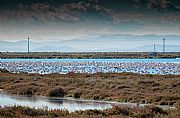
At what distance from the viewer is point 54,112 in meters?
22.4

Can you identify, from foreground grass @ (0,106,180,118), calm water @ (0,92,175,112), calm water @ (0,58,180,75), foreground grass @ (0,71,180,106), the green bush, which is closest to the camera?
foreground grass @ (0,106,180,118)

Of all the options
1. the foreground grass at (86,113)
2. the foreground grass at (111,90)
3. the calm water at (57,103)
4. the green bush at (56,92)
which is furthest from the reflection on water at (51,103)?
the foreground grass at (86,113)

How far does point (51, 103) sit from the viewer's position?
33.3 metres

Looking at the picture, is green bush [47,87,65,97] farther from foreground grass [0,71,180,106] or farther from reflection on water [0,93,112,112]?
reflection on water [0,93,112,112]

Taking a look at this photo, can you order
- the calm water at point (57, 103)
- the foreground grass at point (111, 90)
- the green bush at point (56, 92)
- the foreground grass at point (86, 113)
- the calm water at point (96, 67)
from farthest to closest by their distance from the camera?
the calm water at point (96, 67) < the green bush at point (56, 92) < the foreground grass at point (111, 90) < the calm water at point (57, 103) < the foreground grass at point (86, 113)

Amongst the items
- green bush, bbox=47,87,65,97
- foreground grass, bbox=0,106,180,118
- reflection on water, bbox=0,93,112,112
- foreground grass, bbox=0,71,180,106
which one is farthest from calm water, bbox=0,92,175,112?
foreground grass, bbox=0,106,180,118

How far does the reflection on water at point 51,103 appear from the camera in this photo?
101 feet

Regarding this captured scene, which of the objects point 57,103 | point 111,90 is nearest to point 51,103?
point 57,103

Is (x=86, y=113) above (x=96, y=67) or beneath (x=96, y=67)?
above

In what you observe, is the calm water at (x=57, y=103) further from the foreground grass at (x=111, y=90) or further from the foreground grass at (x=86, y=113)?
the foreground grass at (x=86, y=113)

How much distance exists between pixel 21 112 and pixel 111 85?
20.6m

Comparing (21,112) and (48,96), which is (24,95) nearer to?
(48,96)

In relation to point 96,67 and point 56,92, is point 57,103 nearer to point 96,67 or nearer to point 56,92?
point 56,92

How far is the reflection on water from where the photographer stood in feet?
101
